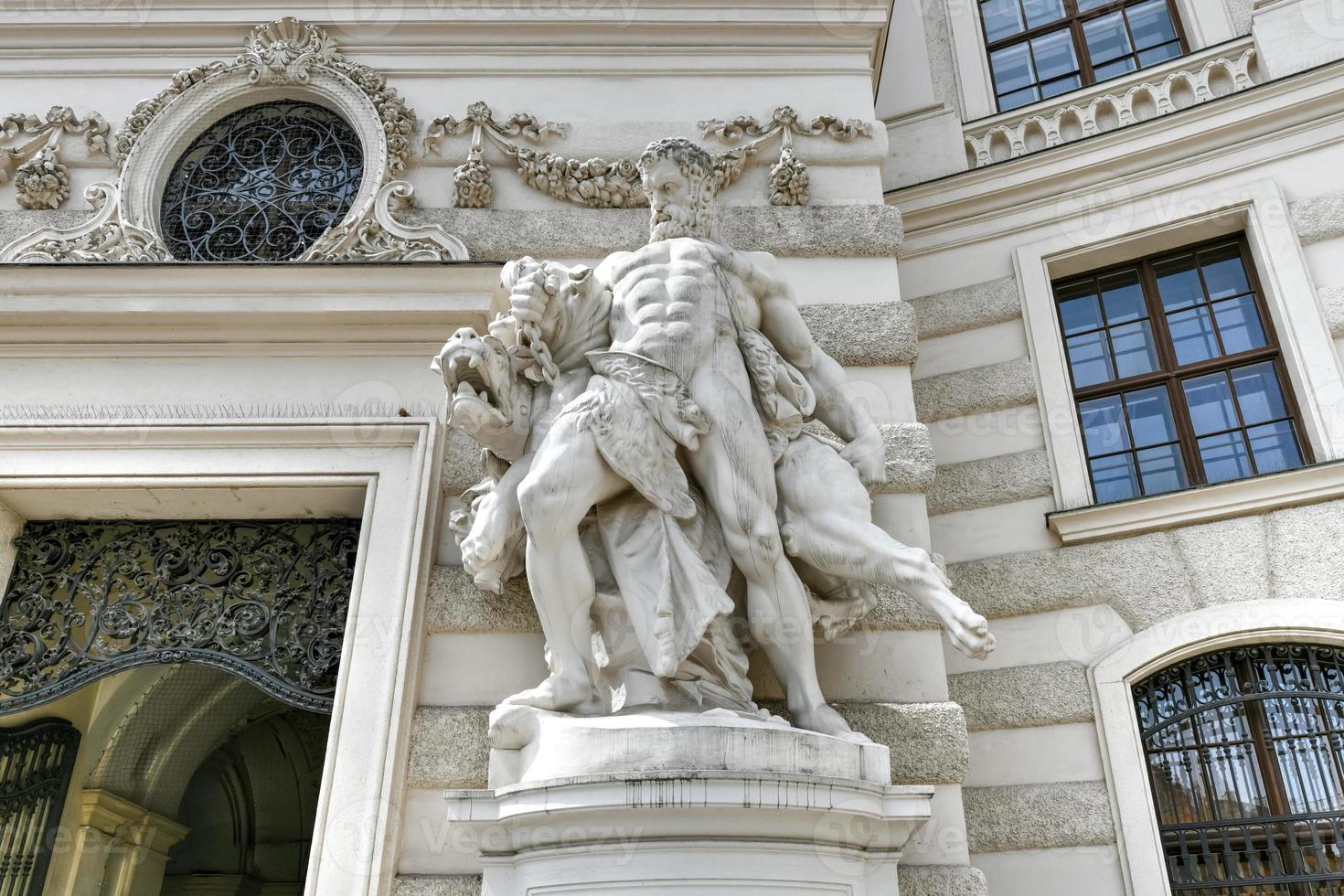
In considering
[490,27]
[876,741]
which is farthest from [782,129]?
Answer: [876,741]

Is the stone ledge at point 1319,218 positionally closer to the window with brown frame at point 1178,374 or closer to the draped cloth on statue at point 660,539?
the window with brown frame at point 1178,374

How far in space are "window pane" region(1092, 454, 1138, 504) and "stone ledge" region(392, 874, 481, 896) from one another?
4.60 metres

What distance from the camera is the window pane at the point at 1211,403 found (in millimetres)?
6656

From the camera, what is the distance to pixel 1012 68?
8594mm

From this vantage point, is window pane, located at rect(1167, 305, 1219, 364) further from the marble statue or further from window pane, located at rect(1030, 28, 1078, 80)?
the marble statue

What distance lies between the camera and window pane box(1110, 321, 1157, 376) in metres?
7.05

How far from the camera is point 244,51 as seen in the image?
678 cm

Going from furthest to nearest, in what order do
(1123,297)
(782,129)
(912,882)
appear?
(1123,297) < (782,129) < (912,882)

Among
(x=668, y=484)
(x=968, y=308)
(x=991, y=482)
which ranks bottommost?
(x=668, y=484)

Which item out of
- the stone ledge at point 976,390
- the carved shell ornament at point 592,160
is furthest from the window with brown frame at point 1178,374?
the carved shell ornament at point 592,160

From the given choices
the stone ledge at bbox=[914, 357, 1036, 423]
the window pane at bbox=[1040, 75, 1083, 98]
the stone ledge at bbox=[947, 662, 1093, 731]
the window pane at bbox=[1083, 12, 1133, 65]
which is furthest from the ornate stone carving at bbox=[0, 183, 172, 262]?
the window pane at bbox=[1083, 12, 1133, 65]

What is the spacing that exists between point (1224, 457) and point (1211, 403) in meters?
0.41

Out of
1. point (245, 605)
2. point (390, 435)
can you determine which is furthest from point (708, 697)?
point (245, 605)

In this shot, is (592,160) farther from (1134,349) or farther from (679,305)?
(1134,349)
